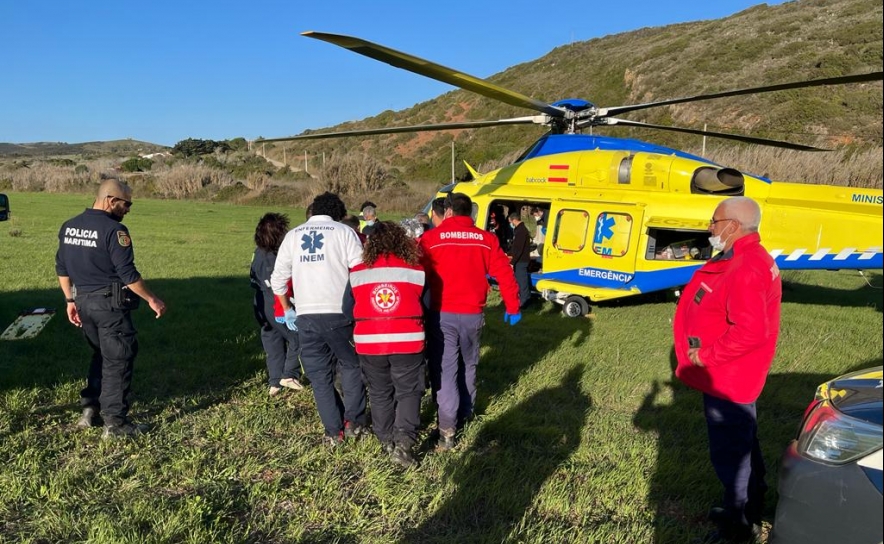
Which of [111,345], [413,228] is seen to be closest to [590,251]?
[413,228]

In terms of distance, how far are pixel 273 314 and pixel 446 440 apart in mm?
2009

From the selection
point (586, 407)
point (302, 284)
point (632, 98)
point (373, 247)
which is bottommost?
point (586, 407)

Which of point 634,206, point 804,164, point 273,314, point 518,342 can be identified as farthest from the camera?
point 804,164

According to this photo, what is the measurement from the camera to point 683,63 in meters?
42.0

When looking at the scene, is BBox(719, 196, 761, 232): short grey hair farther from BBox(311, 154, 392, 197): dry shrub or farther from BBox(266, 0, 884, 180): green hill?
BBox(311, 154, 392, 197): dry shrub

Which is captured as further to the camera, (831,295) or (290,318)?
(831,295)

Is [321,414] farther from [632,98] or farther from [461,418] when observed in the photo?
[632,98]

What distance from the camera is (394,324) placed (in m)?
3.91

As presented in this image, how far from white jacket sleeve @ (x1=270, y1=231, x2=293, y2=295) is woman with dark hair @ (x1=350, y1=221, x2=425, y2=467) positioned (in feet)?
2.03

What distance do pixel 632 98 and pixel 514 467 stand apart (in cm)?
4404

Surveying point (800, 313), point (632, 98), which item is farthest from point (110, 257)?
point (632, 98)

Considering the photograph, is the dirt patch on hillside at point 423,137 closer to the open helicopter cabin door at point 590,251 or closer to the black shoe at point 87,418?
the open helicopter cabin door at point 590,251

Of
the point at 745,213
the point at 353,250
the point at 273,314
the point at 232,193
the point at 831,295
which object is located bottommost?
the point at 831,295

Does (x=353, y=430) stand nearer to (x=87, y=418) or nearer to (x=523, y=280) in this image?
(x=87, y=418)
